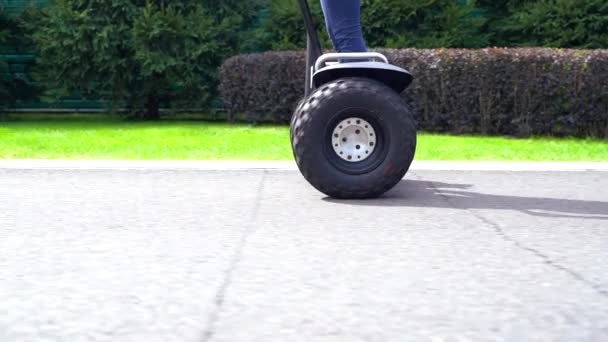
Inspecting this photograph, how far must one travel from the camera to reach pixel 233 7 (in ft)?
57.9

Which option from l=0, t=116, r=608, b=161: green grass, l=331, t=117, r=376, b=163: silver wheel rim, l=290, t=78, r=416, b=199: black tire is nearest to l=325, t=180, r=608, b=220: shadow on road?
l=290, t=78, r=416, b=199: black tire

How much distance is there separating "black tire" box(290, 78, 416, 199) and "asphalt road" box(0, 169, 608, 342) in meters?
0.18

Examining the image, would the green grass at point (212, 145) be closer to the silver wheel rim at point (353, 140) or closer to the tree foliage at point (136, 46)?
the tree foliage at point (136, 46)

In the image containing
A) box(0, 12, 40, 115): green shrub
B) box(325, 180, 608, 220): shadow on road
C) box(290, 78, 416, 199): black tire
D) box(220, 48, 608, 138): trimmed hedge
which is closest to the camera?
box(325, 180, 608, 220): shadow on road

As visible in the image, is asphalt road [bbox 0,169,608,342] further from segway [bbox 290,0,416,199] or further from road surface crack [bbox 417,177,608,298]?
segway [bbox 290,0,416,199]

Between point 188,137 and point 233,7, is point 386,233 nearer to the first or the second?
point 188,137

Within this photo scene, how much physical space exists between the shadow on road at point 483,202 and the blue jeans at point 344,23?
1.17 m

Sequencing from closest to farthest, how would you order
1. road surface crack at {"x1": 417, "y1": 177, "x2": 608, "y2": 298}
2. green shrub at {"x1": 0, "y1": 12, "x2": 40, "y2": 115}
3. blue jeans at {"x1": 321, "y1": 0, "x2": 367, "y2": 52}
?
road surface crack at {"x1": 417, "y1": 177, "x2": 608, "y2": 298} → blue jeans at {"x1": 321, "y1": 0, "x2": 367, "y2": 52} → green shrub at {"x1": 0, "y1": 12, "x2": 40, "y2": 115}

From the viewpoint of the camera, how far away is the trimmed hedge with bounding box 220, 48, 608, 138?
42.7 feet

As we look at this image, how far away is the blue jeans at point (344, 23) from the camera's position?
24.2 ft

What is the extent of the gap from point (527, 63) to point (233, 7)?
6296 mm

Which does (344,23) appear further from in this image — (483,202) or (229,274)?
(229,274)

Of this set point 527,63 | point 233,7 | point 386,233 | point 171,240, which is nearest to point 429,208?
point 386,233

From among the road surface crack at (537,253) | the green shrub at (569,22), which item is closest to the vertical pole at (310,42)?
the road surface crack at (537,253)
